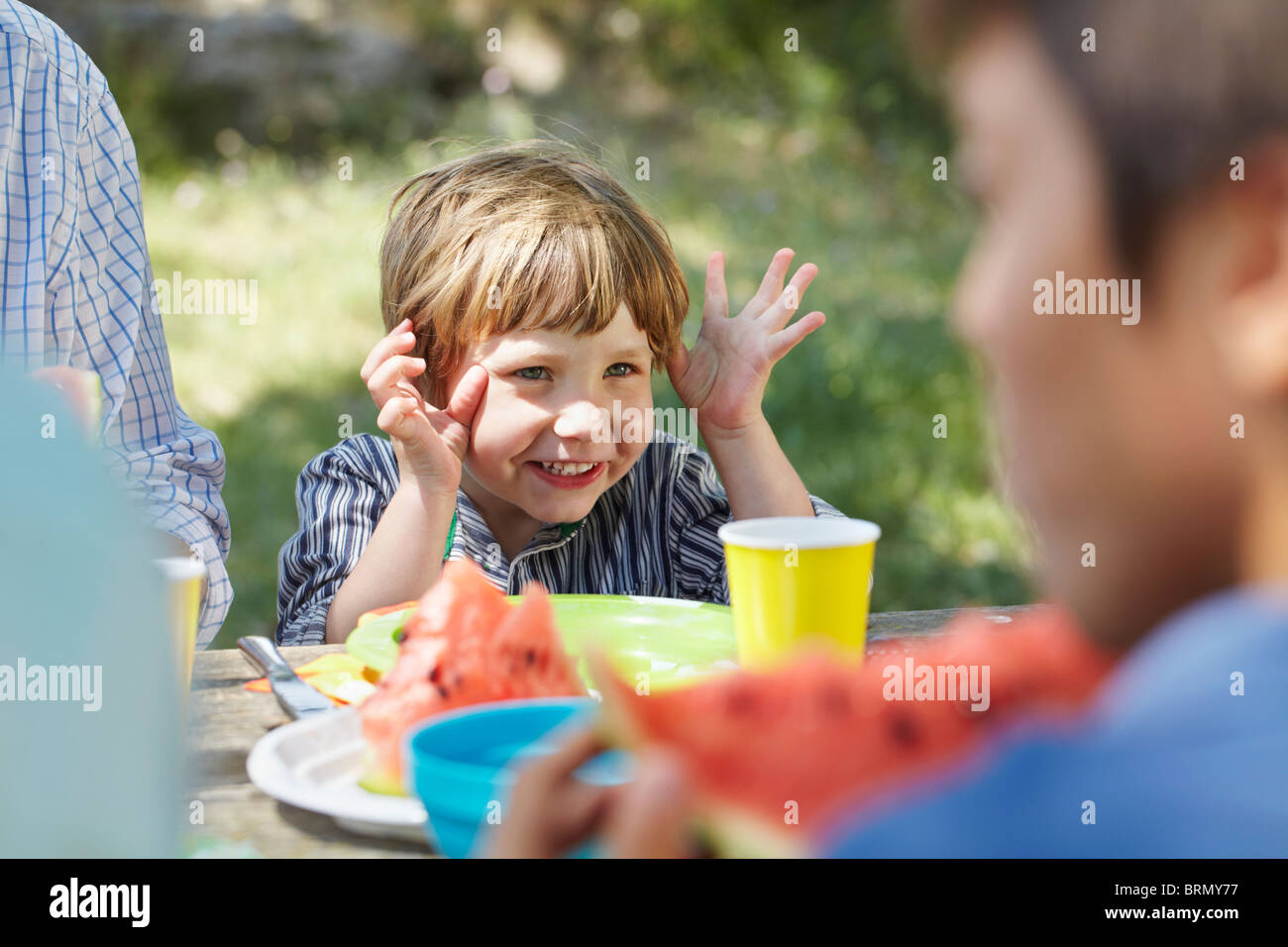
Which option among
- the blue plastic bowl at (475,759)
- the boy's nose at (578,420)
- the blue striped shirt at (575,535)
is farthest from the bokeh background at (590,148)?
the blue plastic bowl at (475,759)

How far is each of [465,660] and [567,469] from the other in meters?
1.10

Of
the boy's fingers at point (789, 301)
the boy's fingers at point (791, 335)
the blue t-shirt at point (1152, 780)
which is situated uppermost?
the boy's fingers at point (789, 301)

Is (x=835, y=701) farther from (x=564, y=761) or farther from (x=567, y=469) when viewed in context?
(x=567, y=469)

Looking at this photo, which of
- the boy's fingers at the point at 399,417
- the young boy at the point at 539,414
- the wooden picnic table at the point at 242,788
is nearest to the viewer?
the wooden picnic table at the point at 242,788

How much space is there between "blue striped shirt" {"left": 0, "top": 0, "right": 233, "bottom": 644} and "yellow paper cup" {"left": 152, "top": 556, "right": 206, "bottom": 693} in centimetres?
101

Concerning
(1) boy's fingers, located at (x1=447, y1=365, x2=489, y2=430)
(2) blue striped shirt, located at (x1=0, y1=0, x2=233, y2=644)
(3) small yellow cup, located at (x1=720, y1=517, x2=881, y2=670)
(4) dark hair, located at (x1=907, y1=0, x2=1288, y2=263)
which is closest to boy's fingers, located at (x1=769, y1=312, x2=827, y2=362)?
(1) boy's fingers, located at (x1=447, y1=365, x2=489, y2=430)

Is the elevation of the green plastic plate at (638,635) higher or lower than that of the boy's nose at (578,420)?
lower

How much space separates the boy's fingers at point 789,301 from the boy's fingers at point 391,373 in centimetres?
68

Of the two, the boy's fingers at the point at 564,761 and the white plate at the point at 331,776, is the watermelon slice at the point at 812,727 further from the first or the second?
the white plate at the point at 331,776

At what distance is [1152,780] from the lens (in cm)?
44

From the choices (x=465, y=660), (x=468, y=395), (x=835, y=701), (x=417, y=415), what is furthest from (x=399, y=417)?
(x=835, y=701)

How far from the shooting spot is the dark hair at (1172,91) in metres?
0.49
